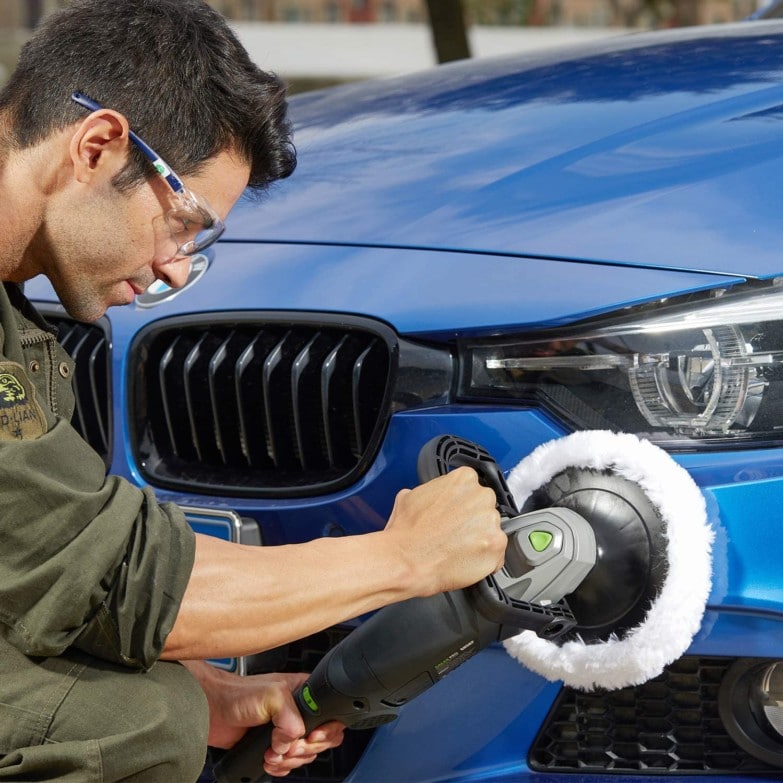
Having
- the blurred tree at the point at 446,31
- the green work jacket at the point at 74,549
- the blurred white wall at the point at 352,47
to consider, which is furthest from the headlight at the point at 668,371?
the blurred white wall at the point at 352,47

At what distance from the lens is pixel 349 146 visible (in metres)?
2.49

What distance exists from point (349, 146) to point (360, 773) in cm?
120

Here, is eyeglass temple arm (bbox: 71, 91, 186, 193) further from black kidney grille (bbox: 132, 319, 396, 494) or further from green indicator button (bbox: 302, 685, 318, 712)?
green indicator button (bbox: 302, 685, 318, 712)

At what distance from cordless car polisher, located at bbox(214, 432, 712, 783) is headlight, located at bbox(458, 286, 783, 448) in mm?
65

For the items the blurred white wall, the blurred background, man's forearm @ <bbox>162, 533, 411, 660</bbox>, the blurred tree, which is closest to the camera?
man's forearm @ <bbox>162, 533, 411, 660</bbox>

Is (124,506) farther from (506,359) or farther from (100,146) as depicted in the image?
(506,359)

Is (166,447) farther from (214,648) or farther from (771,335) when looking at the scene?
(771,335)

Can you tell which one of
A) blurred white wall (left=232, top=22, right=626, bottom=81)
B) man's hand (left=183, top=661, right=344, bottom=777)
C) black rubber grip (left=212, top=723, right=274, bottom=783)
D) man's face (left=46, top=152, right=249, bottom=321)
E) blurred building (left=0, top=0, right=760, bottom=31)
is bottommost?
blurred building (left=0, top=0, right=760, bottom=31)

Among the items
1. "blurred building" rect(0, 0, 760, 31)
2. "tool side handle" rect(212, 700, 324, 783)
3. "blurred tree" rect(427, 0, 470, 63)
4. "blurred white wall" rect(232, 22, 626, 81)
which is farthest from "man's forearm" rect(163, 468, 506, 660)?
"blurred building" rect(0, 0, 760, 31)

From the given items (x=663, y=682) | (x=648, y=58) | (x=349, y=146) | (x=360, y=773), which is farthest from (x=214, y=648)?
(x=648, y=58)

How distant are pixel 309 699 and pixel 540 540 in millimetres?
460

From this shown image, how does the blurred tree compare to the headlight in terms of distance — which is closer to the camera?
the headlight

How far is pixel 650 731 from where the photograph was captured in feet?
6.16

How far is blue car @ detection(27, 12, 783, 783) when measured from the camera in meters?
1.75
